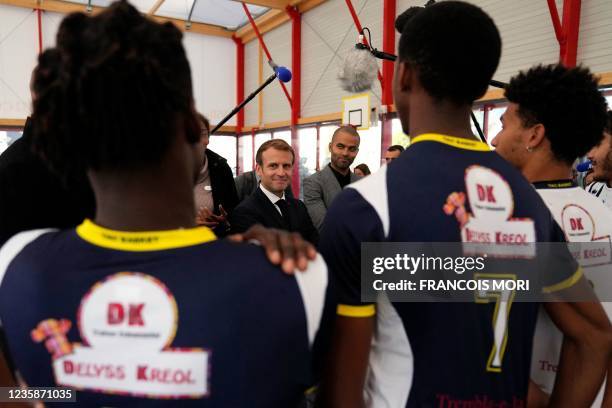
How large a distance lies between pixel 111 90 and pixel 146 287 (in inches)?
12.9

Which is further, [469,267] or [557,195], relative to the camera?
[557,195]

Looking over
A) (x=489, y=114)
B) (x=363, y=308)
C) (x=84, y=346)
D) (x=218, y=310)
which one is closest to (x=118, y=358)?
(x=84, y=346)

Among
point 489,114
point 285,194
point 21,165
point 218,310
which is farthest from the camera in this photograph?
point 489,114

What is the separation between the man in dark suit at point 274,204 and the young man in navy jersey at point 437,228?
6.63 ft

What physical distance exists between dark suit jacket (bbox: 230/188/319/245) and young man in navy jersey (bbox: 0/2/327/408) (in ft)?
7.31

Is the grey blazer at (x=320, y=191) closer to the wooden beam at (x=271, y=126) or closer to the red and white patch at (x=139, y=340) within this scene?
the red and white patch at (x=139, y=340)

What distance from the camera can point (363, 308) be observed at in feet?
3.40

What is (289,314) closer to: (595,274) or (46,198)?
(46,198)

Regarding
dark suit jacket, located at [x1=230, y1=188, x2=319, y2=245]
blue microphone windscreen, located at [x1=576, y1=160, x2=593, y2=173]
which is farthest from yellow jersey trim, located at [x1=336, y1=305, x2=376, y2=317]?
blue microphone windscreen, located at [x1=576, y1=160, x2=593, y2=173]

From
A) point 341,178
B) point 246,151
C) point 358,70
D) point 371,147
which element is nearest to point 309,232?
point 341,178

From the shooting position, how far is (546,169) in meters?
1.56

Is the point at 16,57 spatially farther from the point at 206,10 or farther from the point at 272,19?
the point at 272,19

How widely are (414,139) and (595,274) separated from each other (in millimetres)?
885

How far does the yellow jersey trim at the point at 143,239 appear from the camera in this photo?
762mm
